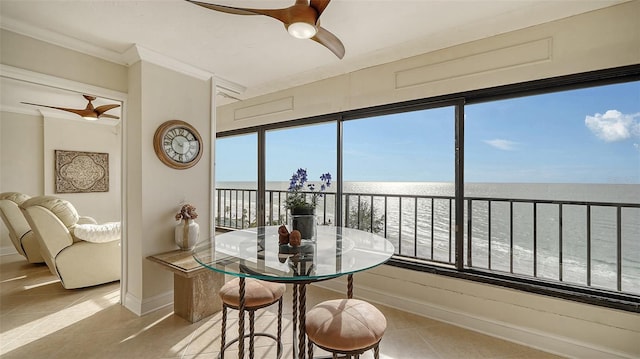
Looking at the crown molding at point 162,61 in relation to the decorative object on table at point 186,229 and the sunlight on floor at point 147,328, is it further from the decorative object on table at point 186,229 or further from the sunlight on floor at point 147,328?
the sunlight on floor at point 147,328

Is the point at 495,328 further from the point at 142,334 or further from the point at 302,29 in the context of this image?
the point at 142,334

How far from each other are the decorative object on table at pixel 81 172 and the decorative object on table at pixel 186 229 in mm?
3886

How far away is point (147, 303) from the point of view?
2611 mm

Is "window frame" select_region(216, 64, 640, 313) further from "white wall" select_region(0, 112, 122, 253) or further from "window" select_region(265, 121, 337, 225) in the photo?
"white wall" select_region(0, 112, 122, 253)

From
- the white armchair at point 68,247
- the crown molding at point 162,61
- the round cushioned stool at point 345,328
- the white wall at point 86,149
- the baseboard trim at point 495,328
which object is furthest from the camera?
the white wall at point 86,149

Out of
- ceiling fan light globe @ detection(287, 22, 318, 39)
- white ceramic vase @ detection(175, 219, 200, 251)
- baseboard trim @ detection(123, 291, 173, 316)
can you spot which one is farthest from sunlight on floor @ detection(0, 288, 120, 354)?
ceiling fan light globe @ detection(287, 22, 318, 39)

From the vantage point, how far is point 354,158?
3301mm

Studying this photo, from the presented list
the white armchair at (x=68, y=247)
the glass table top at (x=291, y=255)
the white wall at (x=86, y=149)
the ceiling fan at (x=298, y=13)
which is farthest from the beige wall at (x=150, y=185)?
the white wall at (x=86, y=149)

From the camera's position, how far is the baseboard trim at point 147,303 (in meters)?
2.58

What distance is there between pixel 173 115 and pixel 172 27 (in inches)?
34.9

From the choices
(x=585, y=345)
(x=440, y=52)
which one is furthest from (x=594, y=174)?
(x=440, y=52)

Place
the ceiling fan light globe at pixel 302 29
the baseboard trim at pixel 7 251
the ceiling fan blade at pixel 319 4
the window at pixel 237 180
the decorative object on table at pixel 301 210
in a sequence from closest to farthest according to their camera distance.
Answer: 1. the ceiling fan blade at pixel 319 4
2. the ceiling fan light globe at pixel 302 29
3. the decorative object on table at pixel 301 210
4. the window at pixel 237 180
5. the baseboard trim at pixel 7 251

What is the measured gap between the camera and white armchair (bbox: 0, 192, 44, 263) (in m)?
3.71

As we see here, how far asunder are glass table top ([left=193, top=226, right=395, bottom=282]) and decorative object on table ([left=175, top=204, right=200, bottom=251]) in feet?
2.48
